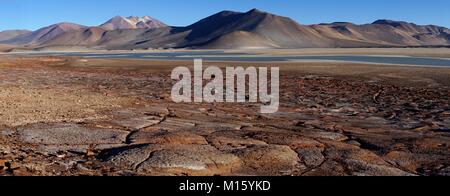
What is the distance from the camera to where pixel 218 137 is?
9.15 meters

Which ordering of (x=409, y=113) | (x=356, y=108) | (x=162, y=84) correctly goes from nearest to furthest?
(x=409, y=113), (x=356, y=108), (x=162, y=84)

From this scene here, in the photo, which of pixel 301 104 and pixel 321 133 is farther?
pixel 301 104

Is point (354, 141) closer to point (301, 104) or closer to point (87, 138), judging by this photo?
point (87, 138)

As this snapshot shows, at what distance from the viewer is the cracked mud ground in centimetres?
712

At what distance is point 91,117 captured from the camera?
36.3 ft

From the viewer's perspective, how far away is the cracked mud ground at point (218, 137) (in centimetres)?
712

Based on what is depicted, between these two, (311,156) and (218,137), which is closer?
(311,156)

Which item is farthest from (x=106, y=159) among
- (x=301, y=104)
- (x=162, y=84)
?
(x=162, y=84)

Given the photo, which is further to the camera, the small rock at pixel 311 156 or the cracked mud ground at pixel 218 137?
the small rock at pixel 311 156

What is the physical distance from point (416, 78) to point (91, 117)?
17968 mm

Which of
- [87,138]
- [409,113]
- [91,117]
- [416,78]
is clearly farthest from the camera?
[416,78]

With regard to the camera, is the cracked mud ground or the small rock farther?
the small rock
